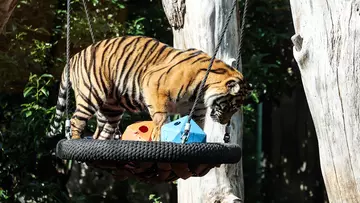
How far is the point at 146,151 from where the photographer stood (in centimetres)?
204

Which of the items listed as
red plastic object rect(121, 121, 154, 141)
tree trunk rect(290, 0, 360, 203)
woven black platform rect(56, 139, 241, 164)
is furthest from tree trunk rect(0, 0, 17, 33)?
tree trunk rect(290, 0, 360, 203)

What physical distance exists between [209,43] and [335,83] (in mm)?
1031

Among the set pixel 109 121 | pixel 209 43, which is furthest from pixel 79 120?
→ pixel 209 43

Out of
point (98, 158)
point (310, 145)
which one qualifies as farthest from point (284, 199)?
point (98, 158)

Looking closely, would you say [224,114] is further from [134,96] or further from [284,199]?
[284,199]

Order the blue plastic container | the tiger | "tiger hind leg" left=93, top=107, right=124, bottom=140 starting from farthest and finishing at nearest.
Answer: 1. "tiger hind leg" left=93, top=107, right=124, bottom=140
2. the tiger
3. the blue plastic container

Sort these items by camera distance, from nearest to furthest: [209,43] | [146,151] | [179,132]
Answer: [146,151] → [179,132] → [209,43]

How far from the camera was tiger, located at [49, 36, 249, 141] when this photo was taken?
7.73ft

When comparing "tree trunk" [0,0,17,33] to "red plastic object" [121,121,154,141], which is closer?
"red plastic object" [121,121,154,141]

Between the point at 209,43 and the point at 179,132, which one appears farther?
the point at 209,43

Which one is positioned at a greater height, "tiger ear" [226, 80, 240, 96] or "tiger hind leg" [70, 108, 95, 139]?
"tiger ear" [226, 80, 240, 96]

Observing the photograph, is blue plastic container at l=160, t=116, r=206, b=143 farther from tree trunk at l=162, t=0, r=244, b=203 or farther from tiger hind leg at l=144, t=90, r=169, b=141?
tree trunk at l=162, t=0, r=244, b=203

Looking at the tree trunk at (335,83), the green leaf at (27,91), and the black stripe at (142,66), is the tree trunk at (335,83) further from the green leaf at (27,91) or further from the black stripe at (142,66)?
the green leaf at (27,91)

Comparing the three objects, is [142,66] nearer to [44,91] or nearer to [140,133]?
[140,133]
